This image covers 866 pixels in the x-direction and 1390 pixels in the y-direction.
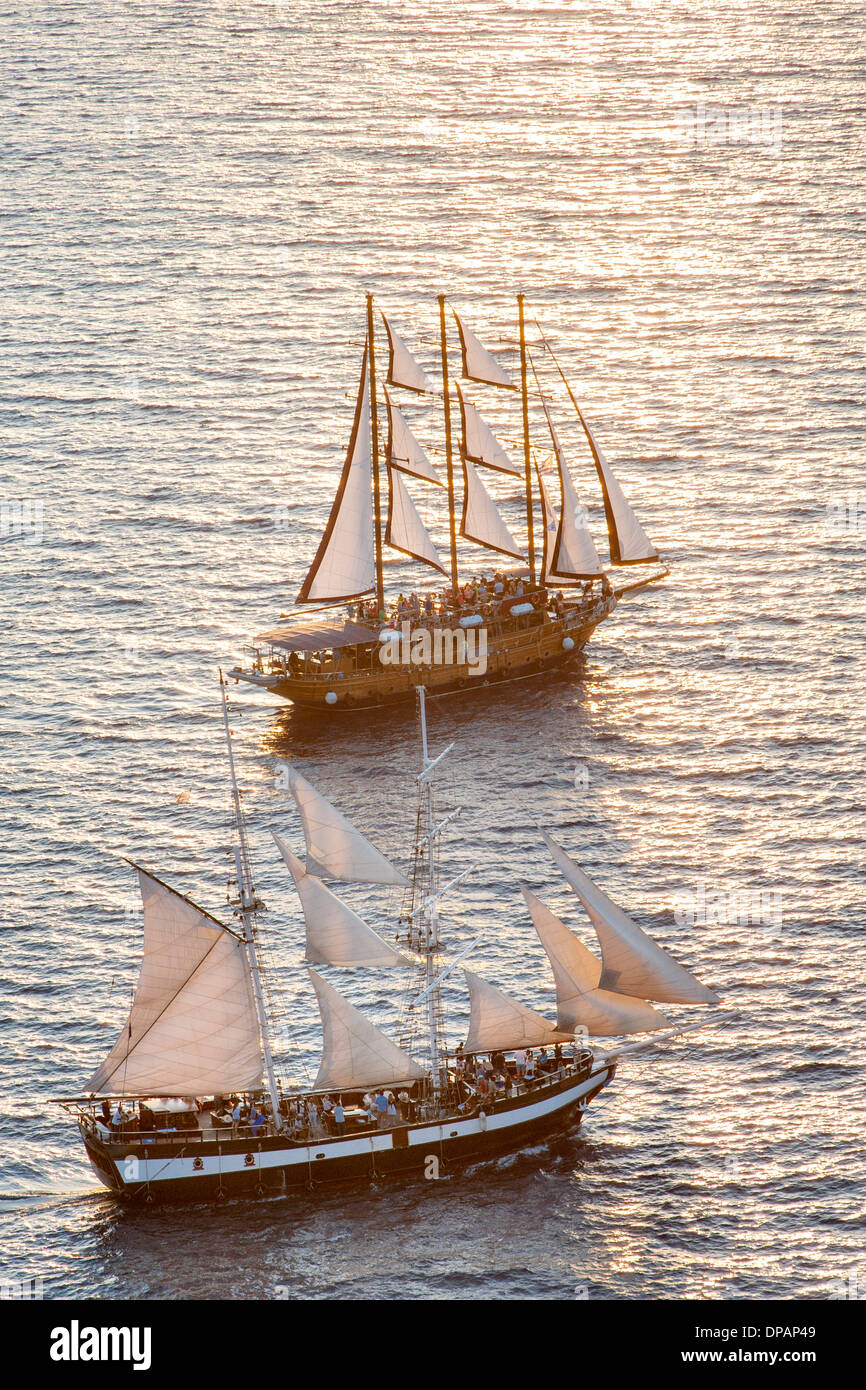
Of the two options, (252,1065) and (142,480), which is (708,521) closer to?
(142,480)

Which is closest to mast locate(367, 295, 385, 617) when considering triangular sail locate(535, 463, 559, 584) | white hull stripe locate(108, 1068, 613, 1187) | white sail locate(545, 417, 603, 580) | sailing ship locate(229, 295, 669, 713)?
sailing ship locate(229, 295, 669, 713)

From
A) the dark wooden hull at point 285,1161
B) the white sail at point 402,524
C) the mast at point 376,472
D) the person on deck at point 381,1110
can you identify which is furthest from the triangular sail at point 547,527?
the person on deck at point 381,1110

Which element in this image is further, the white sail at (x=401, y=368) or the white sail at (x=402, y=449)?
the white sail at (x=402, y=449)

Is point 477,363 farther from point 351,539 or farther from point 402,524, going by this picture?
point 351,539

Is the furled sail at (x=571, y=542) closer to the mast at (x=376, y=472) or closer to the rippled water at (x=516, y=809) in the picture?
A: the rippled water at (x=516, y=809)

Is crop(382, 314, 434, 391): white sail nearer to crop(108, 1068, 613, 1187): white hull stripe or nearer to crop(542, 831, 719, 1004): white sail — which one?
crop(542, 831, 719, 1004): white sail

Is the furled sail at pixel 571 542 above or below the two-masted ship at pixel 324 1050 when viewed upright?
above

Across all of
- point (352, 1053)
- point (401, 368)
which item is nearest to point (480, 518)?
point (401, 368)
